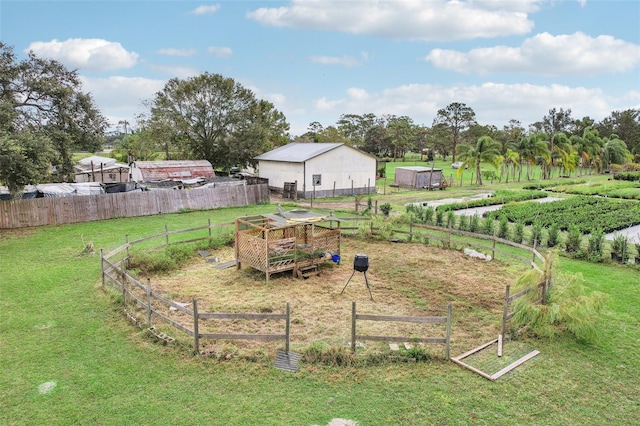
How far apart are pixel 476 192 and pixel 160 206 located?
2360cm

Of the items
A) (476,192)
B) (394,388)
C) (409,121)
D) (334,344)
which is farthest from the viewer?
(409,121)

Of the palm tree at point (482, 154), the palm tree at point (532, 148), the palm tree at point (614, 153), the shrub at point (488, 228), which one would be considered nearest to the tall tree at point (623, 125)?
the palm tree at point (614, 153)

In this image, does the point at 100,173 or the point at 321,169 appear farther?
the point at 100,173

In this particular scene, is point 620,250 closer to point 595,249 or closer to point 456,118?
point 595,249

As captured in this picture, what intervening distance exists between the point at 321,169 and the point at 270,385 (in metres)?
23.4

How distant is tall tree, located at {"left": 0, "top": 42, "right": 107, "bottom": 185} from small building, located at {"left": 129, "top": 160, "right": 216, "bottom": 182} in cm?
707

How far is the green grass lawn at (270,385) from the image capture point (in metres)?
5.93

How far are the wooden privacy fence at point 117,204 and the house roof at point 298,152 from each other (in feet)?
13.8

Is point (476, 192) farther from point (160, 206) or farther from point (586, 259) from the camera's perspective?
point (160, 206)

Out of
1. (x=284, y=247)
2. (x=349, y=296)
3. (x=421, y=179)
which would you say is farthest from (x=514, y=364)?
(x=421, y=179)

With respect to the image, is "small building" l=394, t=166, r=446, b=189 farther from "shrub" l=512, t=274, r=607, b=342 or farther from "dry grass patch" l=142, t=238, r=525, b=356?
"shrub" l=512, t=274, r=607, b=342

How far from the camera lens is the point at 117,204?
20797 millimetres

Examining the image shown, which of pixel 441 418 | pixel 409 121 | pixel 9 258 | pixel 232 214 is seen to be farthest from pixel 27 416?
pixel 409 121

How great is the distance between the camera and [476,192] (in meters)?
33.2
